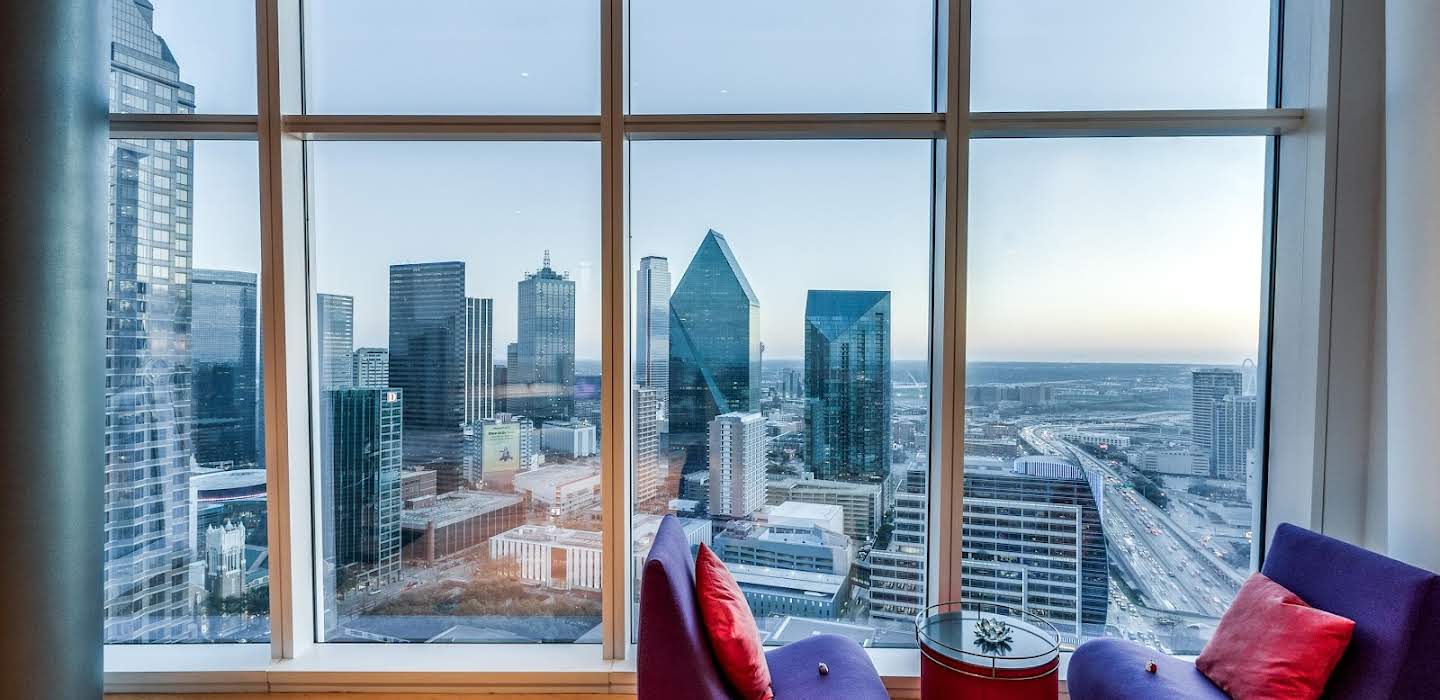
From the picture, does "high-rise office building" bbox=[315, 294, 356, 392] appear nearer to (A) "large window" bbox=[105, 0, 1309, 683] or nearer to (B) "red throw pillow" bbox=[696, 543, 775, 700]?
(A) "large window" bbox=[105, 0, 1309, 683]

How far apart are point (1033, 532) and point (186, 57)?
168 inches

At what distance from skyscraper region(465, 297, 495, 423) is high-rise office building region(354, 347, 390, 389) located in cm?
37

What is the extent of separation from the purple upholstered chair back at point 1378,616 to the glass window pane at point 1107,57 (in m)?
1.85

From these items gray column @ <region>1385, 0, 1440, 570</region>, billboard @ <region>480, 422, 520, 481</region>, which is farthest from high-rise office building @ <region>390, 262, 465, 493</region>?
gray column @ <region>1385, 0, 1440, 570</region>

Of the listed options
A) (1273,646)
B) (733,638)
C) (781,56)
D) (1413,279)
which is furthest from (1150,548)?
(781,56)

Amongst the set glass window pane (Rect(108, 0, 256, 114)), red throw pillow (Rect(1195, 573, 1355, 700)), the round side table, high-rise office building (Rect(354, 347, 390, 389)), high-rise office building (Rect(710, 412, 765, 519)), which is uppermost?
glass window pane (Rect(108, 0, 256, 114))

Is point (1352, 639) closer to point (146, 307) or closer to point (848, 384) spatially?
point (848, 384)

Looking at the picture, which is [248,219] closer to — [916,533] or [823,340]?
[823,340]

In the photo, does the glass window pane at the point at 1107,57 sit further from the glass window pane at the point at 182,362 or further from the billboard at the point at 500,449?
the glass window pane at the point at 182,362

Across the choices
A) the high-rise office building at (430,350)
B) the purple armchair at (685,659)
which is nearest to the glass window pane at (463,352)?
the high-rise office building at (430,350)

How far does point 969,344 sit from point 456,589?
2.57 meters

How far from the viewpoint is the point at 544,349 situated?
2467mm

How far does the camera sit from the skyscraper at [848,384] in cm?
243

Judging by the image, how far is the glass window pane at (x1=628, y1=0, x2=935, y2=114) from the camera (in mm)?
2412
